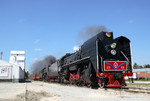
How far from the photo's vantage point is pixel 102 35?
45.8 ft

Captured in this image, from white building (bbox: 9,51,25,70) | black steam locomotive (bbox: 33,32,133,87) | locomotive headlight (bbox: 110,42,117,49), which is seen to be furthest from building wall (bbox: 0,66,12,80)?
white building (bbox: 9,51,25,70)

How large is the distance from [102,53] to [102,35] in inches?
58.8

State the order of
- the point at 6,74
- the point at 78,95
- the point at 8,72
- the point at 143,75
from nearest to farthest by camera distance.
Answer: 1. the point at 78,95
2. the point at 6,74
3. the point at 8,72
4. the point at 143,75

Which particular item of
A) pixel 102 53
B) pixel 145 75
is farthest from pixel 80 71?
pixel 145 75

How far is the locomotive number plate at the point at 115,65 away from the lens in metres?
12.9

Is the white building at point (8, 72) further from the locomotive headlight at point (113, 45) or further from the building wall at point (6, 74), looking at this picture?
the locomotive headlight at point (113, 45)

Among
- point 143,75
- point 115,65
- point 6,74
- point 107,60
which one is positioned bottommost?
point 143,75

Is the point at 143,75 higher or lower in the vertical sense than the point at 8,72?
lower

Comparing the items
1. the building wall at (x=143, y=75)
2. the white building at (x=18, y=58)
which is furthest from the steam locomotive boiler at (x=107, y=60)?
the white building at (x=18, y=58)

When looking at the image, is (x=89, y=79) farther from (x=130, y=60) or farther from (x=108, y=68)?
(x=130, y=60)

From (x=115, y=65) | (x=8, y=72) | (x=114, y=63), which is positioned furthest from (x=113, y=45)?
(x=8, y=72)

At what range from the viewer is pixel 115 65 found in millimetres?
13117

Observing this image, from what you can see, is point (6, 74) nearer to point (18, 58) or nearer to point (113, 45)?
point (113, 45)

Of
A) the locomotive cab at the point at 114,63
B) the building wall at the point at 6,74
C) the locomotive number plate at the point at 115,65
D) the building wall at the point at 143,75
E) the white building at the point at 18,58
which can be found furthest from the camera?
the white building at the point at 18,58
